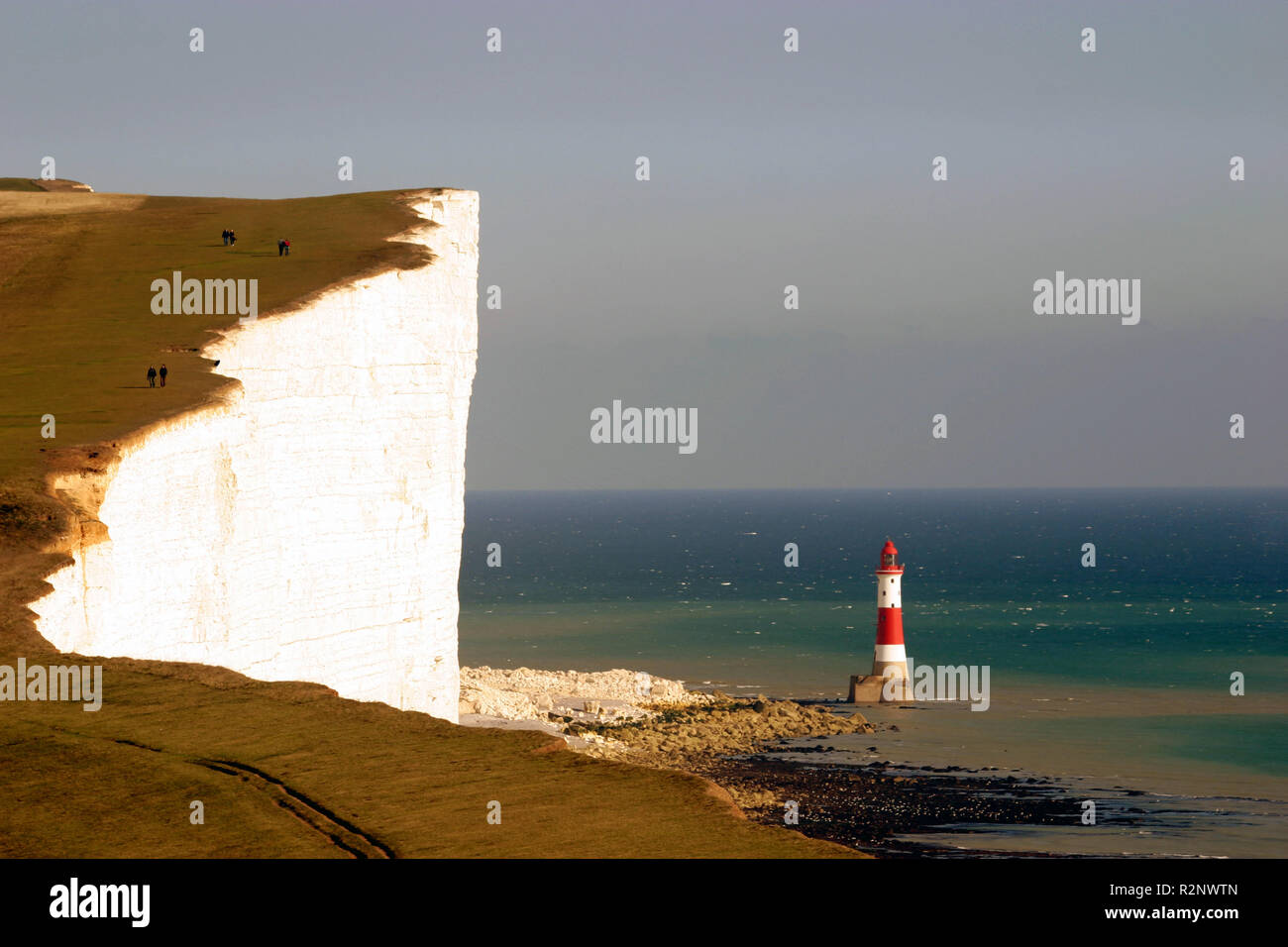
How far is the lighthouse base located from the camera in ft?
206

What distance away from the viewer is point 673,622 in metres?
105

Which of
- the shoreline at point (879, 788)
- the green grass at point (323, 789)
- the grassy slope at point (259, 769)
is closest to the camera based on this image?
the green grass at point (323, 789)

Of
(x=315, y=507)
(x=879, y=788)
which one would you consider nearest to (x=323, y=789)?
(x=315, y=507)

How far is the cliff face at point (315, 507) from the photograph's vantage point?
1161 inches

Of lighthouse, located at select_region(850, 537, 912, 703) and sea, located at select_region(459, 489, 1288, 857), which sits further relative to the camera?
lighthouse, located at select_region(850, 537, 912, 703)

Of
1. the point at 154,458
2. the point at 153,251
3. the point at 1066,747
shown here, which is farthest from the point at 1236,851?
the point at 153,251

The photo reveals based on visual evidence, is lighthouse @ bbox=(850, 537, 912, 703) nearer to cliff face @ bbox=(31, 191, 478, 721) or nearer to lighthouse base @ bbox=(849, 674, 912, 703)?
lighthouse base @ bbox=(849, 674, 912, 703)

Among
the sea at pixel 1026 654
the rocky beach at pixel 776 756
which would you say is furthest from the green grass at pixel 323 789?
the sea at pixel 1026 654

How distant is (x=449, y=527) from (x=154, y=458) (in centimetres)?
1315

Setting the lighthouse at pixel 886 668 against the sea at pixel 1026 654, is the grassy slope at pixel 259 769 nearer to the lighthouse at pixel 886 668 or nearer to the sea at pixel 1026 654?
the sea at pixel 1026 654

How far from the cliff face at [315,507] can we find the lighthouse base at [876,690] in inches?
981

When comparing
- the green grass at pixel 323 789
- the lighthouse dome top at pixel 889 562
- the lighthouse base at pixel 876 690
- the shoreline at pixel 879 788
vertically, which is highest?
the lighthouse dome top at pixel 889 562

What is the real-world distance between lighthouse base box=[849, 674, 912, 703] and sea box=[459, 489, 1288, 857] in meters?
1.16

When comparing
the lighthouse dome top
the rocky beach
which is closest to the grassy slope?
the rocky beach
